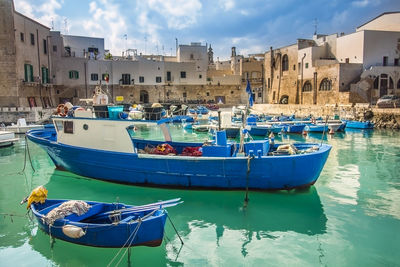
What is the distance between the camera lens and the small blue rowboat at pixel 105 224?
20.8ft

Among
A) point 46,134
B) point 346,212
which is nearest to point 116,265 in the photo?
point 346,212

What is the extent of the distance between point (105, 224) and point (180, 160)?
13.6 feet

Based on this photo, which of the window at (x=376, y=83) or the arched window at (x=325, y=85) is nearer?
the window at (x=376, y=83)

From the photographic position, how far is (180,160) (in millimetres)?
10203

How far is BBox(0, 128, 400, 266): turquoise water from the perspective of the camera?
666 cm

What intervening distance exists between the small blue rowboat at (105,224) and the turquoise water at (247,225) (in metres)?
0.43

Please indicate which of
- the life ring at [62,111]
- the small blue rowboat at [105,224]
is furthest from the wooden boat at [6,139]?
the small blue rowboat at [105,224]

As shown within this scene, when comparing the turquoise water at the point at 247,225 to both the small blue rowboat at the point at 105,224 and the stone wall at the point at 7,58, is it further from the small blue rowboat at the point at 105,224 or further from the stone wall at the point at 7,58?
the stone wall at the point at 7,58

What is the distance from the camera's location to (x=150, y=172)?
10.7 meters

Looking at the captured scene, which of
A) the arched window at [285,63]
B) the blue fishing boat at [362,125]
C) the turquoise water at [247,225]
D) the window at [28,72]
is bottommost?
the turquoise water at [247,225]

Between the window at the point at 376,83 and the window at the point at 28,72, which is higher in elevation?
the window at the point at 28,72

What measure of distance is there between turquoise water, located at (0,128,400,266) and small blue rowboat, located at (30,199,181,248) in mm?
426

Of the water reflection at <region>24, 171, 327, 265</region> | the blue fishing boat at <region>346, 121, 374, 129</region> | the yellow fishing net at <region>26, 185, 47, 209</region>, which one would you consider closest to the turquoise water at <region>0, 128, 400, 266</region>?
the water reflection at <region>24, 171, 327, 265</region>

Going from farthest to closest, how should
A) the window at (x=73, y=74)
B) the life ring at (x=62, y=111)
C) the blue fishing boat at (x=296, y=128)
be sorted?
the window at (x=73, y=74)
the blue fishing boat at (x=296, y=128)
the life ring at (x=62, y=111)
